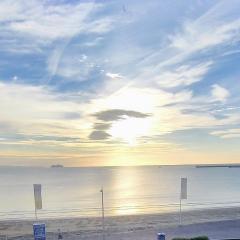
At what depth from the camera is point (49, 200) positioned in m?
54.4

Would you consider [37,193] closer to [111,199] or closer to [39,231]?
[39,231]

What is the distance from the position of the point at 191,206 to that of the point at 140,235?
26.0 metres

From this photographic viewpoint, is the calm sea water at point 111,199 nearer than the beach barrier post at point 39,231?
No

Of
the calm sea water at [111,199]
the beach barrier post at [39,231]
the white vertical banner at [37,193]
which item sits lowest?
the calm sea water at [111,199]

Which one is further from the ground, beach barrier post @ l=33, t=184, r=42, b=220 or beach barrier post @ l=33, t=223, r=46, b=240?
beach barrier post @ l=33, t=184, r=42, b=220

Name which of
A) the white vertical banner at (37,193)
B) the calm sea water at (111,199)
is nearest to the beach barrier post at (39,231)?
the white vertical banner at (37,193)

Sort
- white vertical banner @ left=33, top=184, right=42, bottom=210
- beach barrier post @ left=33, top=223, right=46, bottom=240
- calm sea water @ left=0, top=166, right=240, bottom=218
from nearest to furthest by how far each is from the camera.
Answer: beach barrier post @ left=33, top=223, right=46, bottom=240 < white vertical banner @ left=33, top=184, right=42, bottom=210 < calm sea water @ left=0, top=166, right=240, bottom=218

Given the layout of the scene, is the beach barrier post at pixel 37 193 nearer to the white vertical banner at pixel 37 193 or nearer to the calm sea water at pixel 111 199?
the white vertical banner at pixel 37 193

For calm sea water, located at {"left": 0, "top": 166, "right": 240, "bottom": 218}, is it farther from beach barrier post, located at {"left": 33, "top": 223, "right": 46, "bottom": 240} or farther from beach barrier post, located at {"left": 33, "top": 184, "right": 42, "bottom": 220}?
beach barrier post, located at {"left": 33, "top": 223, "right": 46, "bottom": 240}

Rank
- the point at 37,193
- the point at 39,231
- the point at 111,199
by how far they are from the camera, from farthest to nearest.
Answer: the point at 111,199 < the point at 37,193 < the point at 39,231

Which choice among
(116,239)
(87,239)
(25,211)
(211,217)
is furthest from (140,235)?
(25,211)

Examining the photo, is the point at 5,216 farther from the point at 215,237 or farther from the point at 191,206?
the point at 215,237

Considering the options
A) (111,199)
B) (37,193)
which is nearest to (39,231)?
(37,193)

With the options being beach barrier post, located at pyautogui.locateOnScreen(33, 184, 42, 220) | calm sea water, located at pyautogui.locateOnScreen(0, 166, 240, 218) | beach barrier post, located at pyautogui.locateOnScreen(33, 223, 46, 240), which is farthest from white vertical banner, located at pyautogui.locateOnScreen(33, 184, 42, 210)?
calm sea water, located at pyautogui.locateOnScreen(0, 166, 240, 218)
